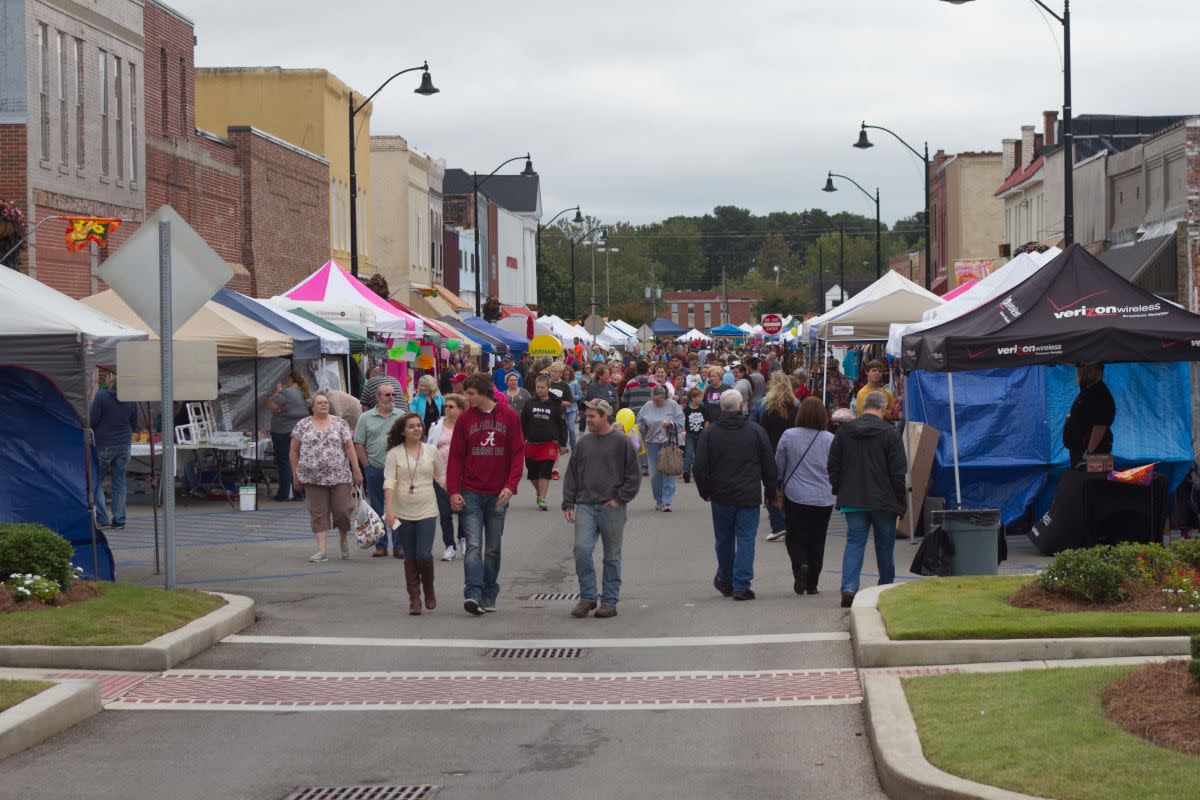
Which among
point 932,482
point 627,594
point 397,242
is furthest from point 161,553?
point 397,242

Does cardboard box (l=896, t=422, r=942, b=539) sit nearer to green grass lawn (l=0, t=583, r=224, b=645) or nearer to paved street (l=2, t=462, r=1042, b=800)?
paved street (l=2, t=462, r=1042, b=800)

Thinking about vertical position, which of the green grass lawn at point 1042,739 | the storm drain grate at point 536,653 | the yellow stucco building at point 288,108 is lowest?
the storm drain grate at point 536,653

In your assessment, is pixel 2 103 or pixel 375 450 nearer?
pixel 375 450

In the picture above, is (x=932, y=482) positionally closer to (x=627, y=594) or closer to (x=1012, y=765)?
(x=627, y=594)

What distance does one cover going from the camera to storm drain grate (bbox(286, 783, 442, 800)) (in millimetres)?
7462

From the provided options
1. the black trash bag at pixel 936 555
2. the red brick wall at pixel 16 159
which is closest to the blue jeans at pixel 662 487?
the black trash bag at pixel 936 555

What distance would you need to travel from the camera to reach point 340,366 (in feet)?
89.8

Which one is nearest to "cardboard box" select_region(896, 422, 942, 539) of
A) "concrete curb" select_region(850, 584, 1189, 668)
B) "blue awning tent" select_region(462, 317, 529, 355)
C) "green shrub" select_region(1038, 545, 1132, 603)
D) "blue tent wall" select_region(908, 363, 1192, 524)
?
"blue tent wall" select_region(908, 363, 1192, 524)

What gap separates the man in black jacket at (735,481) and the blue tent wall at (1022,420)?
195 inches

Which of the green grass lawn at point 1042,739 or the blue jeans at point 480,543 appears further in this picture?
Result: the blue jeans at point 480,543

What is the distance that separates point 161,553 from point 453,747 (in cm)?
971

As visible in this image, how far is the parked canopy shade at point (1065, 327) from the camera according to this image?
51.2ft

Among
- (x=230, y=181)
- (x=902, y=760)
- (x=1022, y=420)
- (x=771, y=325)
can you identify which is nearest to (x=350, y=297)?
(x=230, y=181)

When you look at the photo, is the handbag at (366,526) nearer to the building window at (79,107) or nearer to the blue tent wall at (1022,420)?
the blue tent wall at (1022,420)
